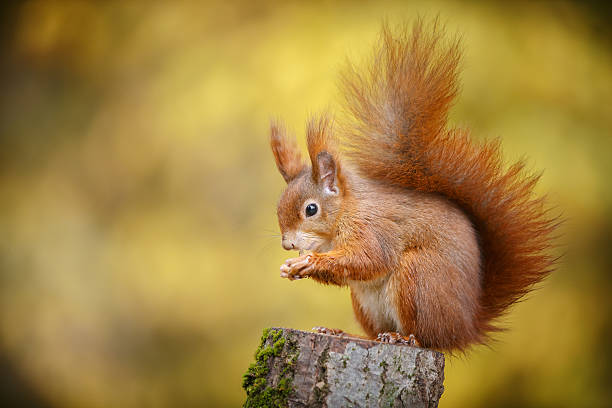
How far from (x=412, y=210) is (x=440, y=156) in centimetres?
16

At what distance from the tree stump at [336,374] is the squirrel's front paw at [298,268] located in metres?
0.14

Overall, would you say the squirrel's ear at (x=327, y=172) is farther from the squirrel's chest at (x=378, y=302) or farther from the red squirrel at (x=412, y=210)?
the squirrel's chest at (x=378, y=302)

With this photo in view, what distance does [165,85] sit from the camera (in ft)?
10.8

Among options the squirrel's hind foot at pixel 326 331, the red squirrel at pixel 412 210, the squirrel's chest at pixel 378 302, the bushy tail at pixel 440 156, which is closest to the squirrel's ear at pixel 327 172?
the red squirrel at pixel 412 210

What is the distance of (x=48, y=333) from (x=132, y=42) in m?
1.62

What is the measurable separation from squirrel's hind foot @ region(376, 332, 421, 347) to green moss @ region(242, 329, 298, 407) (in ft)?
0.74

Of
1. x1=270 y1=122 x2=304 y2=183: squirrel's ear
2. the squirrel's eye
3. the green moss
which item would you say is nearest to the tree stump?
the green moss

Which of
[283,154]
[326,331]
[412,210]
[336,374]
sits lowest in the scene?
[336,374]

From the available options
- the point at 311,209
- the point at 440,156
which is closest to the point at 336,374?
the point at 311,209

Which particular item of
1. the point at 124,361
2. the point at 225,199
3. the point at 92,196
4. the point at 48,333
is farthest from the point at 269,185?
the point at 48,333

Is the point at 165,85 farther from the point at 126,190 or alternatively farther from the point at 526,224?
the point at 526,224

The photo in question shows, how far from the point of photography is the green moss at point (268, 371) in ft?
4.65

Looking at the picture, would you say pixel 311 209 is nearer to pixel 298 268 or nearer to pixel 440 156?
pixel 298 268

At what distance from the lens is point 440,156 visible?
5.24ft
